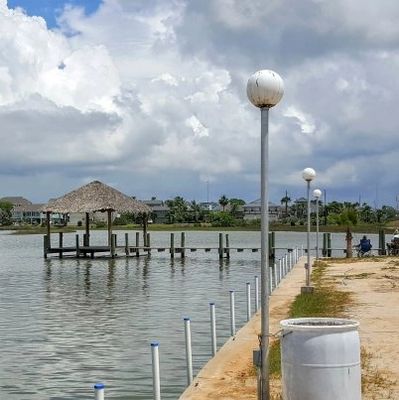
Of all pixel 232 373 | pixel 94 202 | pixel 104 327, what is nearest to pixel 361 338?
pixel 232 373

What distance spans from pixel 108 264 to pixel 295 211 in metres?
142

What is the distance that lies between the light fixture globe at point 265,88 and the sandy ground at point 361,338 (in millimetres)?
3531

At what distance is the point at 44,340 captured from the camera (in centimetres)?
1653

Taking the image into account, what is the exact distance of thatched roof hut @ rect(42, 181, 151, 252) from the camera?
49.1m

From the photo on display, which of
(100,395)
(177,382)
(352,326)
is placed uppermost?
(352,326)

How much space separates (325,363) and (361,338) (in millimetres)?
6534

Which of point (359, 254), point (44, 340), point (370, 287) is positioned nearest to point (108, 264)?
point (359, 254)

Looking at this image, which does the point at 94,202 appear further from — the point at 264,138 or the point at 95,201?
the point at 264,138

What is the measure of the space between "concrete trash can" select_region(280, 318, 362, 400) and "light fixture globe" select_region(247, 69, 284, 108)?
95.8 inches

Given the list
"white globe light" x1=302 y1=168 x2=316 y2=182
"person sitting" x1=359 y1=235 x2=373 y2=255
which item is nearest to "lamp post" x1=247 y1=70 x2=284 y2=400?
"white globe light" x1=302 y1=168 x2=316 y2=182

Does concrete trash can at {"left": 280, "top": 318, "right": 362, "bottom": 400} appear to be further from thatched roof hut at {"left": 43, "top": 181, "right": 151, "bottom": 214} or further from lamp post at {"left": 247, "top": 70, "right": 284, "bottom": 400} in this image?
thatched roof hut at {"left": 43, "top": 181, "right": 151, "bottom": 214}

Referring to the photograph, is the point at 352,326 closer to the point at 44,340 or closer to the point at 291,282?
the point at 44,340

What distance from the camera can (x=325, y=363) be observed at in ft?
23.5

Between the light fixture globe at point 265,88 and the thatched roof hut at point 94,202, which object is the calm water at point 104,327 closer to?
the light fixture globe at point 265,88
